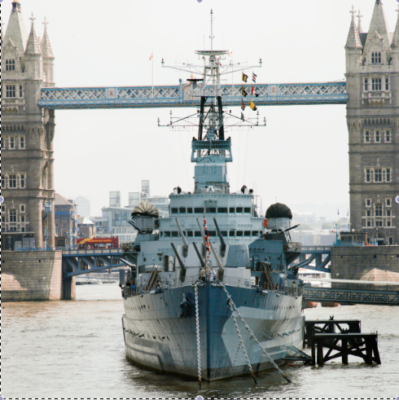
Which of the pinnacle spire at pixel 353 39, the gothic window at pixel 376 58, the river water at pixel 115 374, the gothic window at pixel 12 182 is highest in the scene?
the pinnacle spire at pixel 353 39

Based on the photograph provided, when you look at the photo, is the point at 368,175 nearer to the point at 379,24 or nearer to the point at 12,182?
the point at 379,24

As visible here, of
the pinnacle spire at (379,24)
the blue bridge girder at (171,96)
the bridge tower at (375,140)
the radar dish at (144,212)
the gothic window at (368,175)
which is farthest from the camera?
the blue bridge girder at (171,96)

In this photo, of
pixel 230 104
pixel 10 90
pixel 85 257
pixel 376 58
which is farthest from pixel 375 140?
pixel 10 90

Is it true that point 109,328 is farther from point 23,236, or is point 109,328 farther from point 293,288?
point 23,236

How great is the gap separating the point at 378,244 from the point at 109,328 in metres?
50.0

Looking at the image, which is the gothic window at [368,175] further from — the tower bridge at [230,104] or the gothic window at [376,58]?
the gothic window at [376,58]

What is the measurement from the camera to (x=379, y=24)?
4158 inches

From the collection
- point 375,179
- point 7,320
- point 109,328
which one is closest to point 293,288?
point 109,328

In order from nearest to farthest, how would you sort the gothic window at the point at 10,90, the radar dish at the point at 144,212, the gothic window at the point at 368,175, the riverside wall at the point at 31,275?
the radar dish at the point at 144,212, the riverside wall at the point at 31,275, the gothic window at the point at 368,175, the gothic window at the point at 10,90

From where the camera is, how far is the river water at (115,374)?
3812cm

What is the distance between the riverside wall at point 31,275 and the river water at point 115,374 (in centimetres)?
2929

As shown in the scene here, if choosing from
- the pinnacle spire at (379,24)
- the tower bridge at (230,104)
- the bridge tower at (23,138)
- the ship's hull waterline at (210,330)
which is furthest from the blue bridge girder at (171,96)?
the ship's hull waterline at (210,330)

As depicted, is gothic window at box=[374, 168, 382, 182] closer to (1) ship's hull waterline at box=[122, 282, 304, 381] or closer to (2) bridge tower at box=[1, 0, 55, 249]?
(2) bridge tower at box=[1, 0, 55, 249]

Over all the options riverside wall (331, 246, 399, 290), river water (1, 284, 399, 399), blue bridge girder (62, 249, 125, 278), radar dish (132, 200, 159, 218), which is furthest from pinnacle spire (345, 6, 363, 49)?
radar dish (132, 200, 159, 218)
